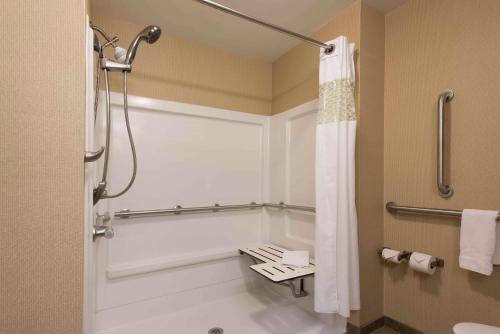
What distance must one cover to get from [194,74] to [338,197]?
1.45 m

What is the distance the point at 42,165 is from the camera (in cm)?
68

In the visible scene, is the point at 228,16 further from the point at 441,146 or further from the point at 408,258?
the point at 408,258

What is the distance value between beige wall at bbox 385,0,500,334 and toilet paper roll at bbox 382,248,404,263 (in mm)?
79

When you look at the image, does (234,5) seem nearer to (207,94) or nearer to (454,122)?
(207,94)

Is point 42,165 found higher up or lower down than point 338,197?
higher up

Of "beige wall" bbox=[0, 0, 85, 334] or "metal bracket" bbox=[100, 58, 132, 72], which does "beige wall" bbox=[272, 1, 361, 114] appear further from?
"beige wall" bbox=[0, 0, 85, 334]

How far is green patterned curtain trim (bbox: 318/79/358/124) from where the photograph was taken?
1.39m

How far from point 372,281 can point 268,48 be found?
193 centimetres

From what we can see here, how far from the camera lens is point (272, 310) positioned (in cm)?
180

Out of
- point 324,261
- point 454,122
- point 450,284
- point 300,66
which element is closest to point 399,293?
point 450,284

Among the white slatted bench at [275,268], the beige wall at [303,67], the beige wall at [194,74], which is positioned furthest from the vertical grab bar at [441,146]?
the beige wall at [194,74]

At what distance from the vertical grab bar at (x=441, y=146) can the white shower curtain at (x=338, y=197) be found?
418 millimetres

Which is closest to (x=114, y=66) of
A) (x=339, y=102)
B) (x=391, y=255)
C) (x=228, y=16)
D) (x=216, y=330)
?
(x=228, y=16)

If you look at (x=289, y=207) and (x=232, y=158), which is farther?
(x=232, y=158)
